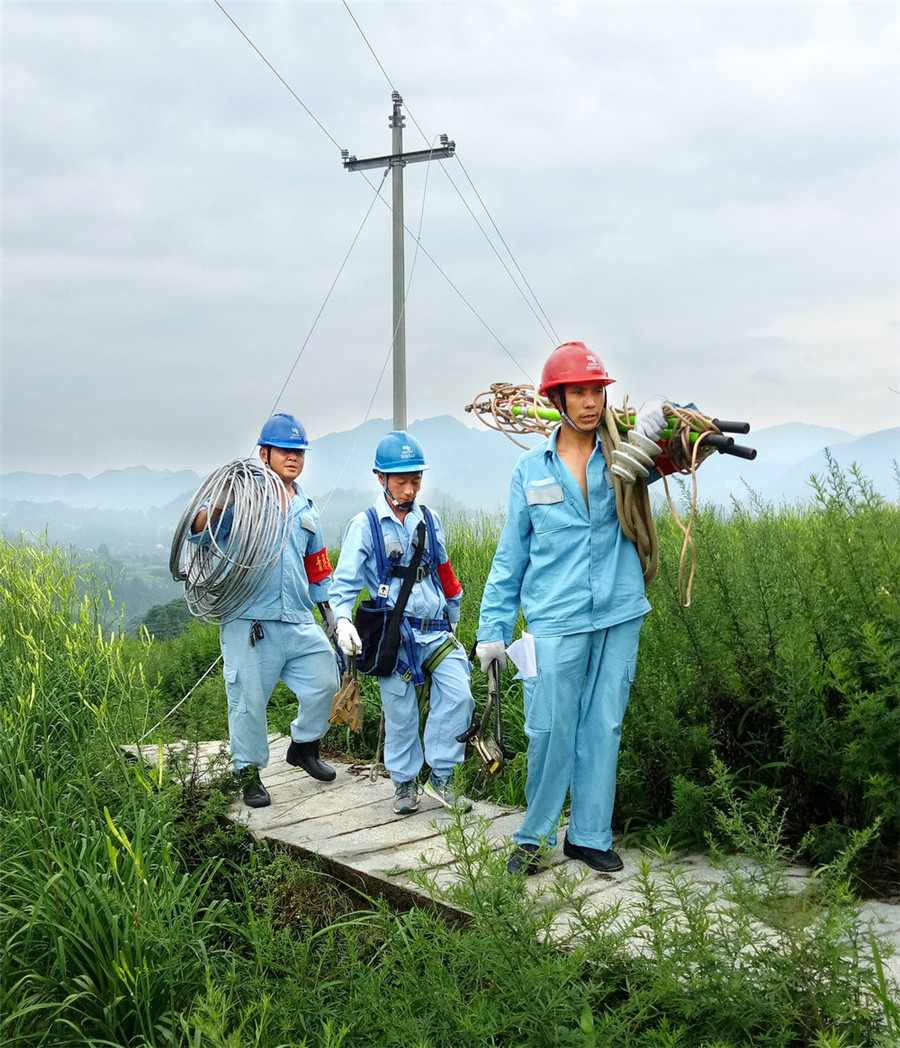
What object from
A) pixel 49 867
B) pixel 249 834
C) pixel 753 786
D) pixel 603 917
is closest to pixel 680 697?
pixel 753 786

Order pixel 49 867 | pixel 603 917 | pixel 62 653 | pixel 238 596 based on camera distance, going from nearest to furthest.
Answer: pixel 603 917 → pixel 49 867 → pixel 238 596 → pixel 62 653

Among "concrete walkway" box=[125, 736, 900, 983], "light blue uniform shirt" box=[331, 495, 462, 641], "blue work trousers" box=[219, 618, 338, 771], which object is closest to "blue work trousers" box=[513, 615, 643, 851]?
"concrete walkway" box=[125, 736, 900, 983]

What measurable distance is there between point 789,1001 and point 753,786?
1.90 meters

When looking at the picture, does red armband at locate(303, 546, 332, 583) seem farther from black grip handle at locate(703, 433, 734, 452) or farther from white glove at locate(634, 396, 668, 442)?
black grip handle at locate(703, 433, 734, 452)

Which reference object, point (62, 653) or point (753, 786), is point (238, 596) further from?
point (753, 786)

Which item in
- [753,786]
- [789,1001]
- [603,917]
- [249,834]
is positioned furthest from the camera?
[249,834]

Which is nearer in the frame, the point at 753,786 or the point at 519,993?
the point at 519,993

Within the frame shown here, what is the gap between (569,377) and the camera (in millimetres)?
4145

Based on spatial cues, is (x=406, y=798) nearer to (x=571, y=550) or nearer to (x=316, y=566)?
(x=316, y=566)

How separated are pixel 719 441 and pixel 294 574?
266cm

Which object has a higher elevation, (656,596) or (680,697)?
(656,596)

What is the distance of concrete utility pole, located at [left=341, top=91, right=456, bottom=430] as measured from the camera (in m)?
12.7

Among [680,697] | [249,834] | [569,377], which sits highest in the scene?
[569,377]

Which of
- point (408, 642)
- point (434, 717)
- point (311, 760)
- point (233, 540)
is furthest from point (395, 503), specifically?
point (311, 760)
